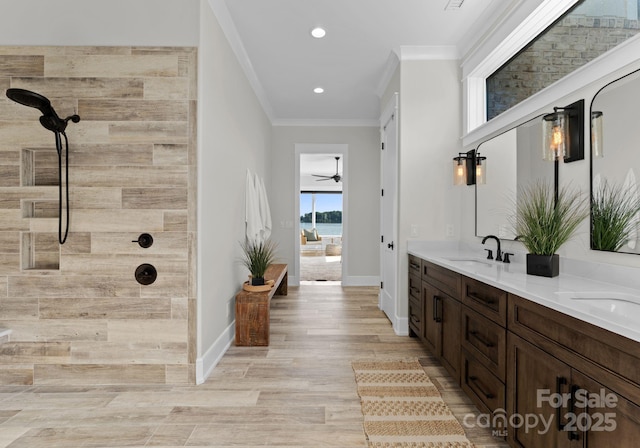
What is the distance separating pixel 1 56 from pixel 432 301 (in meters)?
3.61

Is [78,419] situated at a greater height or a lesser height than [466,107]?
lesser

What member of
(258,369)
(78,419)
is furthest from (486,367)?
(78,419)

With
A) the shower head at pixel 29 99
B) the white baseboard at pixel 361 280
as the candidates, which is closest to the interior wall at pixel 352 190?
the white baseboard at pixel 361 280

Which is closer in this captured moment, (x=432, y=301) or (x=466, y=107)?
(x=432, y=301)

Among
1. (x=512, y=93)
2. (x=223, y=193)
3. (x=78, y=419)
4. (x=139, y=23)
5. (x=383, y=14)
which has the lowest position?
(x=78, y=419)

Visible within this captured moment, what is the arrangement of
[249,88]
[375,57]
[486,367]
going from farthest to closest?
[249,88]
[375,57]
[486,367]

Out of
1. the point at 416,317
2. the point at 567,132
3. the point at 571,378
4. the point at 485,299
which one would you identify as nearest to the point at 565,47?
the point at 567,132

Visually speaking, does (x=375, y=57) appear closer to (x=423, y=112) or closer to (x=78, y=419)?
(x=423, y=112)

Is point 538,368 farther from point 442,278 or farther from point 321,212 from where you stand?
point 321,212

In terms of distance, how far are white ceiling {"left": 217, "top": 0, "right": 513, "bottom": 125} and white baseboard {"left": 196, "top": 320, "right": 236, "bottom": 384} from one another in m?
2.69

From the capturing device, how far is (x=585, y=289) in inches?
63.0

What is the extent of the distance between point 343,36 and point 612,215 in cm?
260

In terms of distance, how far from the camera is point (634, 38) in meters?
1.58

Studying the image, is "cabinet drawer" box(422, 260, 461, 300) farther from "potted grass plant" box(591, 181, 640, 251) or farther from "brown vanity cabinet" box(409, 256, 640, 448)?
"potted grass plant" box(591, 181, 640, 251)
